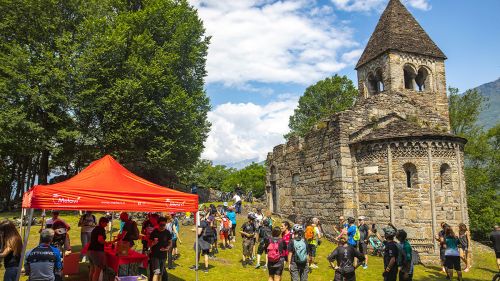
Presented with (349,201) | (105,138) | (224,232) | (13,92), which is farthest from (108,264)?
(13,92)

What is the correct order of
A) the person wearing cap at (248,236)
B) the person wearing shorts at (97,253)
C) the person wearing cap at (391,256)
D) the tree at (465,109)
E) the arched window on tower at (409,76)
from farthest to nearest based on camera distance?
the tree at (465,109), the arched window on tower at (409,76), the person wearing cap at (248,236), the person wearing shorts at (97,253), the person wearing cap at (391,256)

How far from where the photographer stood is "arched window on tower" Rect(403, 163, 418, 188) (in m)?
17.0

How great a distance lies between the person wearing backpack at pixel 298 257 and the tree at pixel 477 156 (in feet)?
103

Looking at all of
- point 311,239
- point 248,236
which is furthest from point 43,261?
point 311,239

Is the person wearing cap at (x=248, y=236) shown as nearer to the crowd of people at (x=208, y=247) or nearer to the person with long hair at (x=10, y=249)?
the crowd of people at (x=208, y=247)

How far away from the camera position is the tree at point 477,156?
110 feet

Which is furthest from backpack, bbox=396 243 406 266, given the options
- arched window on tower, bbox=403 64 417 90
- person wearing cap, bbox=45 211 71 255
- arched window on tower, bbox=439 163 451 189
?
arched window on tower, bbox=403 64 417 90

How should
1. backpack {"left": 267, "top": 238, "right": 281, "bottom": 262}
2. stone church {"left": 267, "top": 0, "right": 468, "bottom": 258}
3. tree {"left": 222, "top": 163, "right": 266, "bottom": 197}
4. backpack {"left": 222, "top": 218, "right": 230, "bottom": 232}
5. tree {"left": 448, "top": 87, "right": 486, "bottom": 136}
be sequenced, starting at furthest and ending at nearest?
tree {"left": 222, "top": 163, "right": 266, "bottom": 197}
tree {"left": 448, "top": 87, "right": 486, "bottom": 136}
stone church {"left": 267, "top": 0, "right": 468, "bottom": 258}
backpack {"left": 222, "top": 218, "right": 230, "bottom": 232}
backpack {"left": 267, "top": 238, "right": 281, "bottom": 262}

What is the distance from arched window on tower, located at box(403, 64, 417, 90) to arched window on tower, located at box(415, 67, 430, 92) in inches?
24.0

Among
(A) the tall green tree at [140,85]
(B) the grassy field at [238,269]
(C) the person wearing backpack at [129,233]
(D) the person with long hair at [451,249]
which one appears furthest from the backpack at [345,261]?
(A) the tall green tree at [140,85]

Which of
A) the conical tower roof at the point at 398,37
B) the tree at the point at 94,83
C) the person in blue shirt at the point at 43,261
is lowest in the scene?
the person in blue shirt at the point at 43,261

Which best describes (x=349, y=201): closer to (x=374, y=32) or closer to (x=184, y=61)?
(x=184, y=61)

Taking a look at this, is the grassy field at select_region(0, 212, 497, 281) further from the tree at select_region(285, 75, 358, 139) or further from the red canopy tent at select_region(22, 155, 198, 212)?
the tree at select_region(285, 75, 358, 139)

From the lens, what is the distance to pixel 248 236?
482 inches
